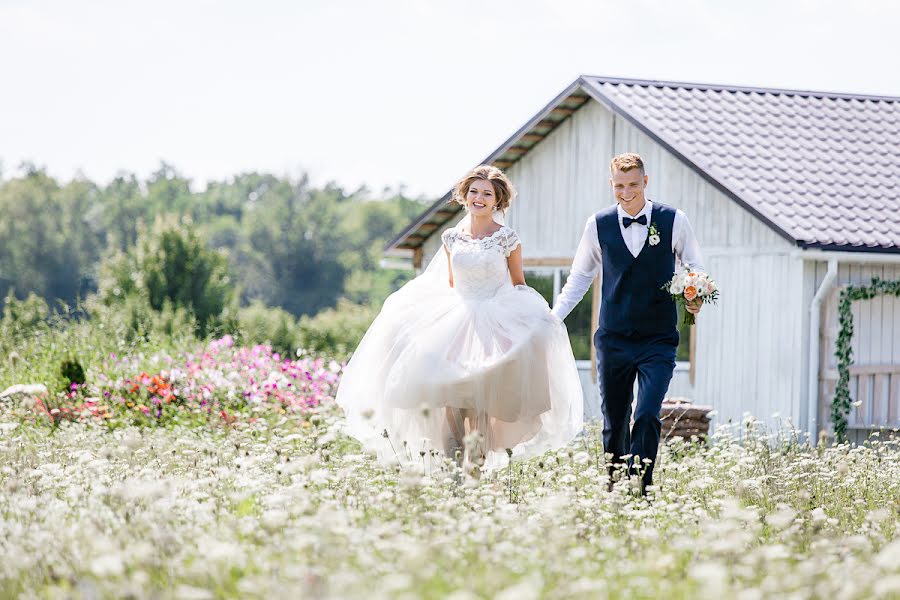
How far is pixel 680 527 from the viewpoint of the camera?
6.00m

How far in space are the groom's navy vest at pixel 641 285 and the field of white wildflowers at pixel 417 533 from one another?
0.85 m

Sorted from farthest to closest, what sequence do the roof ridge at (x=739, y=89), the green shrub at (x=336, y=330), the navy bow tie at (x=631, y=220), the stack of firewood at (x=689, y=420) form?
1. the green shrub at (x=336, y=330)
2. the roof ridge at (x=739, y=89)
3. the stack of firewood at (x=689, y=420)
4. the navy bow tie at (x=631, y=220)

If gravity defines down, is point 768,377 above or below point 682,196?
below

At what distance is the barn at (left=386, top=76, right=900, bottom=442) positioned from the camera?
46.0ft

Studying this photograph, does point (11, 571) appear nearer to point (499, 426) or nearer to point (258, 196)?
point (499, 426)

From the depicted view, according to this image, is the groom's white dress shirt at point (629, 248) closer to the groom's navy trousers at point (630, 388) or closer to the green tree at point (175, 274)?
the groom's navy trousers at point (630, 388)

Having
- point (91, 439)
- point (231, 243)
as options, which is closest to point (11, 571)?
point (91, 439)

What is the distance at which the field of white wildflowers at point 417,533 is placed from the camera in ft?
12.7

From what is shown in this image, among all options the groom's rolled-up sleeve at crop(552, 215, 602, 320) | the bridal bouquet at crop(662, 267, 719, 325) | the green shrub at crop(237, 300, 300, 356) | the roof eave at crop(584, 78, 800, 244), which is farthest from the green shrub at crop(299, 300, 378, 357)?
the bridal bouquet at crop(662, 267, 719, 325)

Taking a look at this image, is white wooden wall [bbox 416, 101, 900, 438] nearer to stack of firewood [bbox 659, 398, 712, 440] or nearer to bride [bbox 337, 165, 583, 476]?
stack of firewood [bbox 659, 398, 712, 440]

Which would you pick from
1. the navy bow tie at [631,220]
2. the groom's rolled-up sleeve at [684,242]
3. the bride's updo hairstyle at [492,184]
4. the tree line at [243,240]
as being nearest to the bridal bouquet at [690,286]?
the groom's rolled-up sleeve at [684,242]

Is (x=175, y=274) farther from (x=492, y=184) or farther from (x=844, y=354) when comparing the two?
(x=492, y=184)

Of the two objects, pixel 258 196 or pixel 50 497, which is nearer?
pixel 50 497

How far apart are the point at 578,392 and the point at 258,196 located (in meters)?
104
